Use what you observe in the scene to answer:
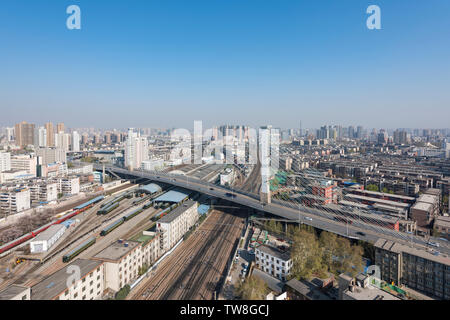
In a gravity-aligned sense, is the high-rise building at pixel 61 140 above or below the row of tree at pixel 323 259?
above

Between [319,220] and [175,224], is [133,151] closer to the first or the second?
[175,224]

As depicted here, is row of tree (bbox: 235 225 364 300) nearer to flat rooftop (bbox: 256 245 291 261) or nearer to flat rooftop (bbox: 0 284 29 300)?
flat rooftop (bbox: 256 245 291 261)

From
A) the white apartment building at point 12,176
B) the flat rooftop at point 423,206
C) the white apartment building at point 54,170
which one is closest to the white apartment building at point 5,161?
the white apartment building at point 12,176

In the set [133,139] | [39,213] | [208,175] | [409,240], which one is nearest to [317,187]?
[409,240]

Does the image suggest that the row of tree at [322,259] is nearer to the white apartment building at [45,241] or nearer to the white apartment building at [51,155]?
the white apartment building at [45,241]

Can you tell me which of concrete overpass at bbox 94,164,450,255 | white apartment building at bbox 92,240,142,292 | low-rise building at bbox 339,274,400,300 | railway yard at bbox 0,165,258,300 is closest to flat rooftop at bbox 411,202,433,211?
concrete overpass at bbox 94,164,450,255

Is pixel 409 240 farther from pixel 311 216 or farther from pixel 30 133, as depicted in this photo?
pixel 30 133
